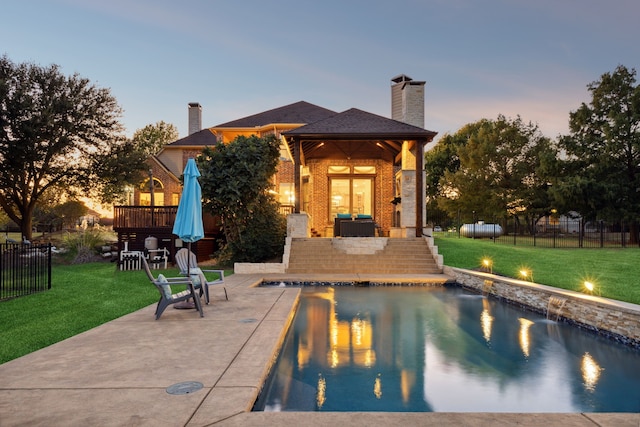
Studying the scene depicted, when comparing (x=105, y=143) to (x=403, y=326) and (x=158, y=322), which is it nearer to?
(x=158, y=322)

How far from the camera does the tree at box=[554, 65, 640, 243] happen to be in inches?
932

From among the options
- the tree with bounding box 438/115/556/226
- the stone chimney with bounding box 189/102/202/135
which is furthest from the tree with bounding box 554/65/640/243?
the stone chimney with bounding box 189/102/202/135

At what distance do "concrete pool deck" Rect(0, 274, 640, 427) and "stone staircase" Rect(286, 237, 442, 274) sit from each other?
765cm

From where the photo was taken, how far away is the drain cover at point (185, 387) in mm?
3365

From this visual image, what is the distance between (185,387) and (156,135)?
1918 inches

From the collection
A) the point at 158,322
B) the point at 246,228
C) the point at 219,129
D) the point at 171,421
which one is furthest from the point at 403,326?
the point at 219,129

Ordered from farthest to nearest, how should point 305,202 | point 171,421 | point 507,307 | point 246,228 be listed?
point 305,202 → point 246,228 → point 507,307 → point 171,421

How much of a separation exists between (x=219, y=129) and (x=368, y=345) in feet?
67.3

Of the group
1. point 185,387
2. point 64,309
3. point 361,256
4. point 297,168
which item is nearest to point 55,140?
point 297,168

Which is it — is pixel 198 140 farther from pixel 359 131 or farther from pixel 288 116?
pixel 359 131

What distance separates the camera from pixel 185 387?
11.4ft

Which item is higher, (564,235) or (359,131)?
(359,131)

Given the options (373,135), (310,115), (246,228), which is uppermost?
(310,115)

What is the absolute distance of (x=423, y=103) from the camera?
20.8 meters
